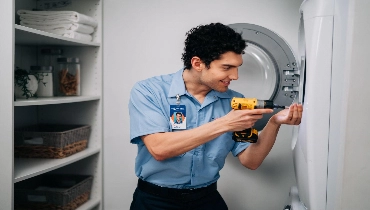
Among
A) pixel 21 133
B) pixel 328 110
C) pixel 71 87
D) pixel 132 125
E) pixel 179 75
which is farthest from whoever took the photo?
pixel 71 87

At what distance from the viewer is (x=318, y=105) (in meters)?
1.23

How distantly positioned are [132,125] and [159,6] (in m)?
1.00

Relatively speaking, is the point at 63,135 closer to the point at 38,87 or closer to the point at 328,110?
the point at 38,87

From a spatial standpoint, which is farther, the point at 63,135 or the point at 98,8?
the point at 98,8

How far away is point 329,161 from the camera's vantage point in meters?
1.23

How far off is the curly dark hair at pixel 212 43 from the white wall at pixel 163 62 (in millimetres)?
487

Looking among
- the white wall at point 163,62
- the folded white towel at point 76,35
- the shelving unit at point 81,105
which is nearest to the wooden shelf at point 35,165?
the shelving unit at point 81,105

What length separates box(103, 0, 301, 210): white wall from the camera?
7.21 feet

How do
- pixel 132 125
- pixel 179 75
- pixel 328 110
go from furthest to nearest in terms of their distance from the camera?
pixel 179 75
pixel 132 125
pixel 328 110

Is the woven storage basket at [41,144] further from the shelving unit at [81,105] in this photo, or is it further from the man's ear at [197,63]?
the man's ear at [197,63]

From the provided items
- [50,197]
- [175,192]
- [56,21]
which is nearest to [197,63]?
[175,192]

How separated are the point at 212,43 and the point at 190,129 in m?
0.44

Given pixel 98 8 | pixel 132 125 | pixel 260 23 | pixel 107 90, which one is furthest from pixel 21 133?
pixel 260 23

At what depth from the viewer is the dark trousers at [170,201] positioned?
1745 millimetres
